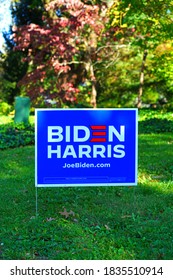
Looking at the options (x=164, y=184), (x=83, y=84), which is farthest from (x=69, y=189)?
(x=83, y=84)

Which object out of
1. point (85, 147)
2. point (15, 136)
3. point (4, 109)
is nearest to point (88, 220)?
point (85, 147)

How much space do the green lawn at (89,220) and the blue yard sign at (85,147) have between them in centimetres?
42

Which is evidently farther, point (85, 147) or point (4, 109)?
point (4, 109)

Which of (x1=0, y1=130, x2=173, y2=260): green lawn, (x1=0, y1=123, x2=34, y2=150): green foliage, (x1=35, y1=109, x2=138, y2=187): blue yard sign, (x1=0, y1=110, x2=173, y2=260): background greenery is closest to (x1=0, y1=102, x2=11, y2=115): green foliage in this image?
(x1=0, y1=123, x2=34, y2=150): green foliage

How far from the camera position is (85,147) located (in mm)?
5195

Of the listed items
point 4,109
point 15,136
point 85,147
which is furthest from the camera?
point 4,109

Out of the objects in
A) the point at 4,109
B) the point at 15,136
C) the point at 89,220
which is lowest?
the point at 89,220

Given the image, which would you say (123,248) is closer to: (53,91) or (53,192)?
(53,192)

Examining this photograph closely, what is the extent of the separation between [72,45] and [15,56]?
6.01 meters

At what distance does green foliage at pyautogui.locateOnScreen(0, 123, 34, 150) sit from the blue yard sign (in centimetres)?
566

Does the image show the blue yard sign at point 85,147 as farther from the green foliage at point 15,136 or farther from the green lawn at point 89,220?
the green foliage at point 15,136

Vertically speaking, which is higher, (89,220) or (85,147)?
(85,147)

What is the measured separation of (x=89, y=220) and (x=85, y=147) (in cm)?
79

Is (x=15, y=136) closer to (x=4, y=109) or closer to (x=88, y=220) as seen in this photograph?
(x=88, y=220)
